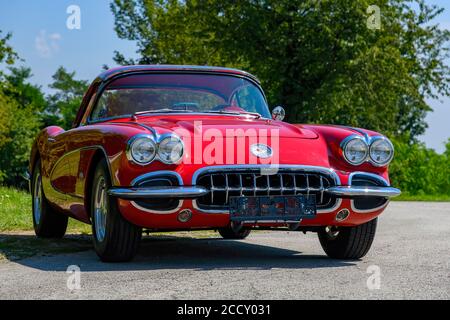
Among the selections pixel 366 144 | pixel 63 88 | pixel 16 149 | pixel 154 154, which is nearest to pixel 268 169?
Answer: pixel 154 154

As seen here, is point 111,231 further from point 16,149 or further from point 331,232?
point 16,149

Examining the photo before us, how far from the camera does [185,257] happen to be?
24.6 feet

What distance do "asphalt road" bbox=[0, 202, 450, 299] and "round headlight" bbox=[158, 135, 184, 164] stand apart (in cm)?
80

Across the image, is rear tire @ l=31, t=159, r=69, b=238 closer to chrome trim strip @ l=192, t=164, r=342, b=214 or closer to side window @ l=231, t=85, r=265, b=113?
side window @ l=231, t=85, r=265, b=113

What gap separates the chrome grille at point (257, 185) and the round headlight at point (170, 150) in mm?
226

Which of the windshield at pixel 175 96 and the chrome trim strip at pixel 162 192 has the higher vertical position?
the windshield at pixel 175 96

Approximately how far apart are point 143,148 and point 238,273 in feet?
3.78

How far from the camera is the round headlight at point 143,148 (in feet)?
21.3

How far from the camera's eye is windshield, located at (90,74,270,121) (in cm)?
793

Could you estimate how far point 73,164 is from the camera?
789 centimetres

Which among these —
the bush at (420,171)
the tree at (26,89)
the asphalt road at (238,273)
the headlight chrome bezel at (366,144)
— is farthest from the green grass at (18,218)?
the tree at (26,89)

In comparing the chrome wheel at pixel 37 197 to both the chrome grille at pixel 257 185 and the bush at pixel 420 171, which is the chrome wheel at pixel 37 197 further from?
the bush at pixel 420 171

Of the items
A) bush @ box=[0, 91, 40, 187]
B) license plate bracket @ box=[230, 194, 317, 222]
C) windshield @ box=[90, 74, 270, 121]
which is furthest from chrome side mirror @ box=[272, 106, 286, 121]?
bush @ box=[0, 91, 40, 187]
